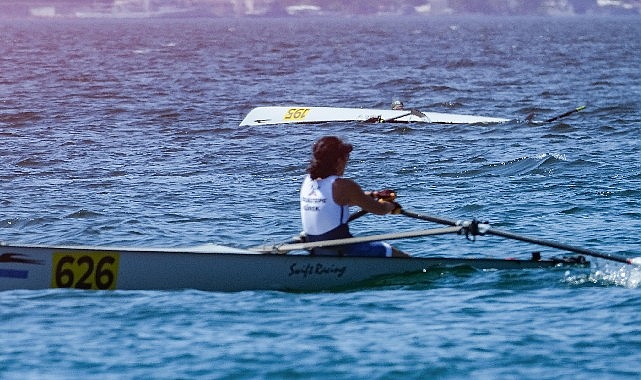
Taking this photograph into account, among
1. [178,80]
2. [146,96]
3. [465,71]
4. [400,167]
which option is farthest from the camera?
[465,71]

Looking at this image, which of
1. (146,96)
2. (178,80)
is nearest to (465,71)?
(178,80)

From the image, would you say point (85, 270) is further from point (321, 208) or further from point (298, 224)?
point (298, 224)

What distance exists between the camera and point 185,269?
12383 millimetres

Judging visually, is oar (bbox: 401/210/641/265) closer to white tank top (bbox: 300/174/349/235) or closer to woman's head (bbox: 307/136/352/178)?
white tank top (bbox: 300/174/349/235)

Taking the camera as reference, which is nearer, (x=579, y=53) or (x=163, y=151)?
(x=163, y=151)

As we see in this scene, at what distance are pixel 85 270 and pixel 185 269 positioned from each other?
0.97 metres

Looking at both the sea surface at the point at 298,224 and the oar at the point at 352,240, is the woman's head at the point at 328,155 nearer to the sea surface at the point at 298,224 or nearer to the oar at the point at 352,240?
the oar at the point at 352,240

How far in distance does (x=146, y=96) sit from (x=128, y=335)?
32.8m

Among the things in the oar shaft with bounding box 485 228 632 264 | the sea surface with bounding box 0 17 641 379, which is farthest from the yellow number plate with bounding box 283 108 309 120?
the oar shaft with bounding box 485 228 632 264

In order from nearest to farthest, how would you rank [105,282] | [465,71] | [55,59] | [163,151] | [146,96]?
[105,282]
[163,151]
[146,96]
[465,71]
[55,59]

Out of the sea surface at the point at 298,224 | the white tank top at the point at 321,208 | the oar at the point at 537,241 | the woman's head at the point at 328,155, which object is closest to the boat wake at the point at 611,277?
the sea surface at the point at 298,224

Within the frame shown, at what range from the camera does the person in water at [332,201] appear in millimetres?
12273

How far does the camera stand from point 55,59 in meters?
75.2

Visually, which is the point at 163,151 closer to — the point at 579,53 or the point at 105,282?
the point at 105,282
